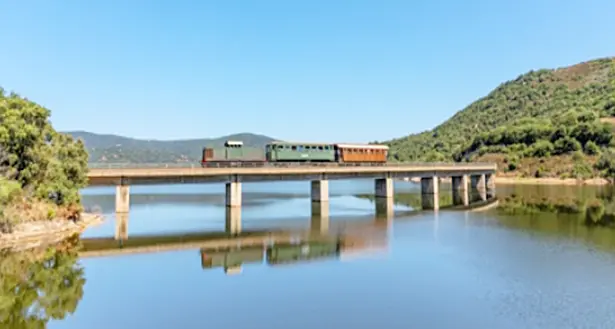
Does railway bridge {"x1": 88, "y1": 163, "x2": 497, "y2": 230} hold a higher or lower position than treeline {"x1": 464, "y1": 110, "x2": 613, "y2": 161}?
lower

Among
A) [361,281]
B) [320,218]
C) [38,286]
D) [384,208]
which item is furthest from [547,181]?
[38,286]

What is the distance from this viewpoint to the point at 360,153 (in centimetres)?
8006

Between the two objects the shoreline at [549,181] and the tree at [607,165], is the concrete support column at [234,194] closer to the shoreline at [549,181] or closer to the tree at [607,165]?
the shoreline at [549,181]

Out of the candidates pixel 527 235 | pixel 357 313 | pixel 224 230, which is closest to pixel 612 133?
pixel 527 235

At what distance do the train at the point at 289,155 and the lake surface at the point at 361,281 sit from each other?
879 inches

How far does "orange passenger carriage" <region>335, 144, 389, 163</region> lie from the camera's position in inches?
3051

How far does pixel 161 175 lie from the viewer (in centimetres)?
5400

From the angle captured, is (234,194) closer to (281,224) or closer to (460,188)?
(281,224)

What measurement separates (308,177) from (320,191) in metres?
3.25

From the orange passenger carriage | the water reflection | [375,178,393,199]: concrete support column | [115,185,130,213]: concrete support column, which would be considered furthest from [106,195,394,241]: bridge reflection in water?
the water reflection

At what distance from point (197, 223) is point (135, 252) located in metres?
15.1

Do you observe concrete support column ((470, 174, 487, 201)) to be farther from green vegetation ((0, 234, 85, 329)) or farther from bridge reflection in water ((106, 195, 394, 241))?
green vegetation ((0, 234, 85, 329))

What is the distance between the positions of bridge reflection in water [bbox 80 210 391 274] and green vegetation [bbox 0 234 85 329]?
2.86 m

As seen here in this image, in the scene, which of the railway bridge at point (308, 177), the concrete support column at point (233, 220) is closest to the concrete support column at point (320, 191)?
the railway bridge at point (308, 177)
